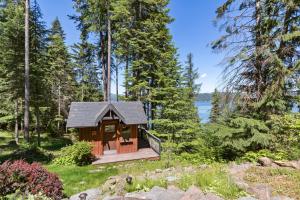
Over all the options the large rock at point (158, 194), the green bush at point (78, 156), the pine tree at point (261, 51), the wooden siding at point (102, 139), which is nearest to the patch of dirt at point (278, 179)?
the large rock at point (158, 194)

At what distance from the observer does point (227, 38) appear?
9672 millimetres

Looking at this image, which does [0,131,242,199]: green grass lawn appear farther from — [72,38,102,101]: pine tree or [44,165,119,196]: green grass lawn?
[72,38,102,101]: pine tree

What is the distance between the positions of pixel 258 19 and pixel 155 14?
11.0 meters

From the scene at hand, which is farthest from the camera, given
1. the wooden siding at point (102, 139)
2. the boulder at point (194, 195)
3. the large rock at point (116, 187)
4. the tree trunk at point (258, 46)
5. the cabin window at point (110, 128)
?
the cabin window at point (110, 128)

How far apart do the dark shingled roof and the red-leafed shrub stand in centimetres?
815

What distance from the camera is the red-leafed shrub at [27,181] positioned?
5152mm

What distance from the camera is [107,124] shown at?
15.1 meters

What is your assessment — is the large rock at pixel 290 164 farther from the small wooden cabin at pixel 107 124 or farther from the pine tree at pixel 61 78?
the pine tree at pixel 61 78

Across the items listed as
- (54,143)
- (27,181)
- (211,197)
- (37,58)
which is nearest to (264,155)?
(211,197)

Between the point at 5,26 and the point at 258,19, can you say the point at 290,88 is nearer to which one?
the point at 258,19

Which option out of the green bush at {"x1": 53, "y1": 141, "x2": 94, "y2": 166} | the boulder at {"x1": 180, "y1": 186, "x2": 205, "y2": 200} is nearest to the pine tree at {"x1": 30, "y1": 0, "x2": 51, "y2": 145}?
the green bush at {"x1": 53, "y1": 141, "x2": 94, "y2": 166}

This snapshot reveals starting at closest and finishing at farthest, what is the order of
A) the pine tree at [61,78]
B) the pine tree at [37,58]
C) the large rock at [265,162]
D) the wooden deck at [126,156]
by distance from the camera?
the large rock at [265,162]
the wooden deck at [126,156]
the pine tree at [37,58]
the pine tree at [61,78]

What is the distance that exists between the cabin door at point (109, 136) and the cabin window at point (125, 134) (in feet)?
1.85

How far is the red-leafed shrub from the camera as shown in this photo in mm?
5152
